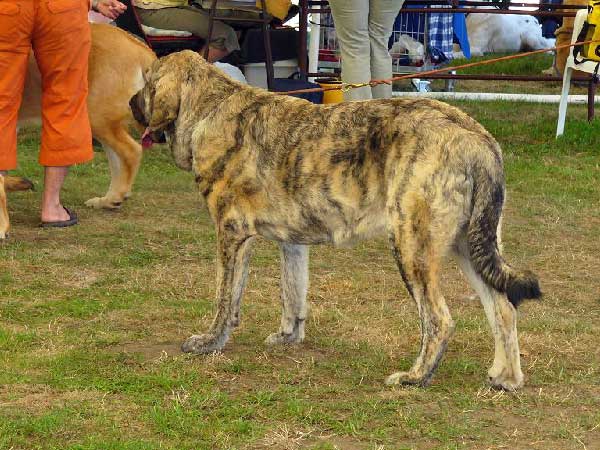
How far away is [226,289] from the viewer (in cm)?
482

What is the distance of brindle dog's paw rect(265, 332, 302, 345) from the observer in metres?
5.09

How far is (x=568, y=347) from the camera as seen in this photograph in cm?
508

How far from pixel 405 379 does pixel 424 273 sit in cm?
48

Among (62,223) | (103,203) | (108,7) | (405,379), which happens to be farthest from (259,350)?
(108,7)

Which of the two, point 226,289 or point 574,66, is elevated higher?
point 574,66

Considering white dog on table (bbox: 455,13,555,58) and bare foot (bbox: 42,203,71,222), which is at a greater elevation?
bare foot (bbox: 42,203,71,222)

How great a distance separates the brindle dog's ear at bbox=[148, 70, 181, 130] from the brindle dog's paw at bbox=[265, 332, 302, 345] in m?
1.12

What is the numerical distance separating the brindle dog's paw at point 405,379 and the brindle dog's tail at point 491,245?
489mm

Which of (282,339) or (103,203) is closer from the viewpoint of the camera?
(282,339)

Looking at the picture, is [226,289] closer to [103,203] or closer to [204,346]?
[204,346]

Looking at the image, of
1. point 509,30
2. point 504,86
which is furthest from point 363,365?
point 509,30

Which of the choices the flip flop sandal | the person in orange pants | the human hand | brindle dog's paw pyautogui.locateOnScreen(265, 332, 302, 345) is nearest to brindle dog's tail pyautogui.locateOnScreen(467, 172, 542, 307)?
brindle dog's paw pyautogui.locateOnScreen(265, 332, 302, 345)

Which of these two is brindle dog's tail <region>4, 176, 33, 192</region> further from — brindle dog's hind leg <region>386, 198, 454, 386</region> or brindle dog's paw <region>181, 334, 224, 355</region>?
brindle dog's hind leg <region>386, 198, 454, 386</region>

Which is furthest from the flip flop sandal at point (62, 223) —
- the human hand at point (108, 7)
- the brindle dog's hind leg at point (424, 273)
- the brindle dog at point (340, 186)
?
the brindle dog's hind leg at point (424, 273)
